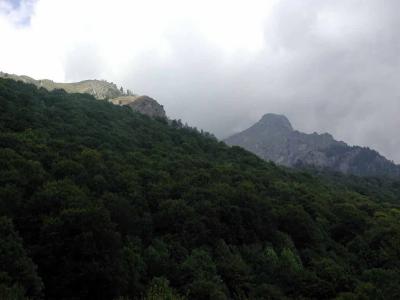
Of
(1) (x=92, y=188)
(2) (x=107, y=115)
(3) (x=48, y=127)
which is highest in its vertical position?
(2) (x=107, y=115)

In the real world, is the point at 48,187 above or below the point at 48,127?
below

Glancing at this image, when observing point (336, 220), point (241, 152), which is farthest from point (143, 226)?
point (241, 152)

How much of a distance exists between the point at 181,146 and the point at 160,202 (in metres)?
68.8

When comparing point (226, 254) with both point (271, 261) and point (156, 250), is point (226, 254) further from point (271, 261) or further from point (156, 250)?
point (156, 250)

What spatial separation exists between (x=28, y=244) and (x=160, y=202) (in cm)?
2949

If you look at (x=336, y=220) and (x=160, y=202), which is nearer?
(x=160, y=202)

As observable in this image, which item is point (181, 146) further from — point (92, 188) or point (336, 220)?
point (92, 188)

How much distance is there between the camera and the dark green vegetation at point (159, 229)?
42.7 m

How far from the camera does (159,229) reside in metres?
68.5

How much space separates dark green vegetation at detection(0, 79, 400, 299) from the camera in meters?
42.7

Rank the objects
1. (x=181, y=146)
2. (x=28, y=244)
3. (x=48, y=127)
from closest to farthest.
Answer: (x=28, y=244)
(x=48, y=127)
(x=181, y=146)

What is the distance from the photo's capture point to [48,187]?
5484cm

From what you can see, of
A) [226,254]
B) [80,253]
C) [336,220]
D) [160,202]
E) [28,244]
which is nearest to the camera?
[80,253]

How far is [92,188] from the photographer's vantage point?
6819cm
